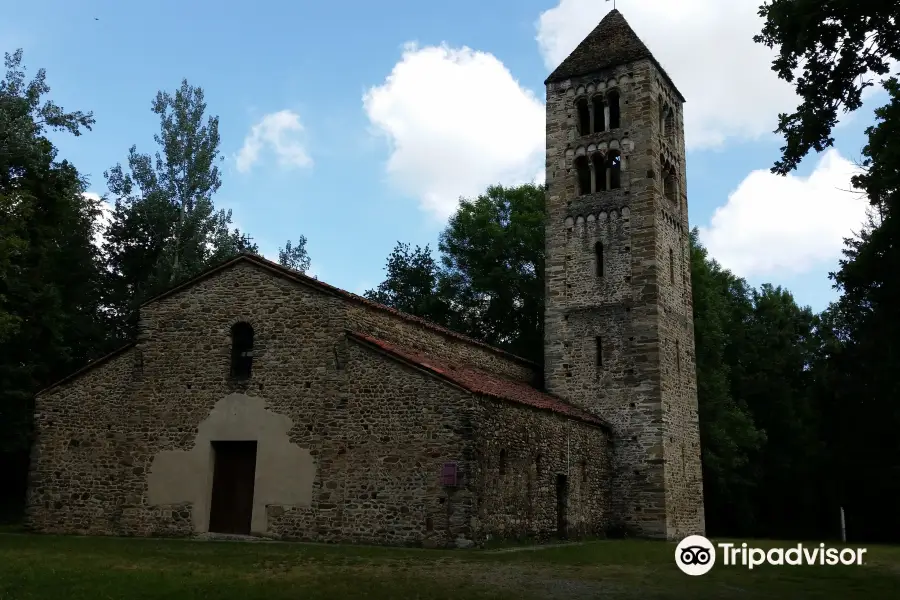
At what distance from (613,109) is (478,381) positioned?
12.9m

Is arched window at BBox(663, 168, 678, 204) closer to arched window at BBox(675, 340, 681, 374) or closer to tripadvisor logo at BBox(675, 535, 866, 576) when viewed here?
arched window at BBox(675, 340, 681, 374)

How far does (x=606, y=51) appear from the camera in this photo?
29094 millimetres

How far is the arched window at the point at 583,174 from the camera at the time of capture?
92.0 feet

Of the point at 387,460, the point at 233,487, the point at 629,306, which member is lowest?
the point at 233,487

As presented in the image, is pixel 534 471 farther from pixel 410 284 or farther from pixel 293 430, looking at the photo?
pixel 410 284

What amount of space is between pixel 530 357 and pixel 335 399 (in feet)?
58.0

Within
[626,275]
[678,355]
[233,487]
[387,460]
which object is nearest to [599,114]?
[626,275]

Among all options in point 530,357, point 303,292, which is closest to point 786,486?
point 530,357

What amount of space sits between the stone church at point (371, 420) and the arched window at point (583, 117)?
2809mm

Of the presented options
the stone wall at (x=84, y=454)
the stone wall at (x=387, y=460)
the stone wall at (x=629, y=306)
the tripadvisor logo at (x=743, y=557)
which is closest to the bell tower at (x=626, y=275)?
the stone wall at (x=629, y=306)

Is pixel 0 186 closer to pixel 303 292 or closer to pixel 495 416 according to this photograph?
pixel 303 292

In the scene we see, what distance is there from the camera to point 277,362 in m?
19.5

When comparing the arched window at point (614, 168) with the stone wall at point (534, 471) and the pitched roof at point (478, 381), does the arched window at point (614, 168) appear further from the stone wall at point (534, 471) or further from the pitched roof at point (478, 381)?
the stone wall at point (534, 471)

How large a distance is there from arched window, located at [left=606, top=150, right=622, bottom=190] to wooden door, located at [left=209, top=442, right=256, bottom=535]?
15.1 meters
